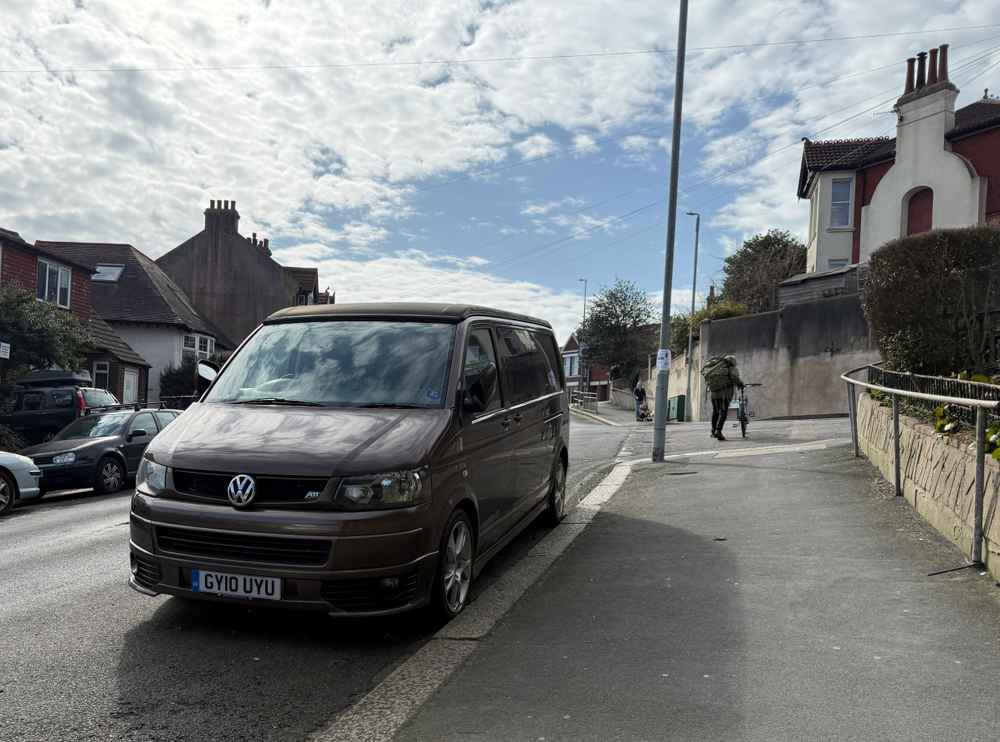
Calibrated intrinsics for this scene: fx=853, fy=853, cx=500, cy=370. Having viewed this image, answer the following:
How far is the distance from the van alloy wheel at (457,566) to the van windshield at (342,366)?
2.62 ft

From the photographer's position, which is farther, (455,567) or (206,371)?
(206,371)

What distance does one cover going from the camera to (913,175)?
31.1m

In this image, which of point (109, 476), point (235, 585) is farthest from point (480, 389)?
point (109, 476)

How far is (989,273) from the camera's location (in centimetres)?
1020

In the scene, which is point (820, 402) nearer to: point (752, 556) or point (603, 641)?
point (752, 556)

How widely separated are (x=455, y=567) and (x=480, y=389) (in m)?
1.20

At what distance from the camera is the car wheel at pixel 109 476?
1379 centimetres

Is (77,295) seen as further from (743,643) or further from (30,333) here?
(743,643)

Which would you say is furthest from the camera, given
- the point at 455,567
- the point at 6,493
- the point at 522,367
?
the point at 6,493

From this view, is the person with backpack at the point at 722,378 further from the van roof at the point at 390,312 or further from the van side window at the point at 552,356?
the van roof at the point at 390,312

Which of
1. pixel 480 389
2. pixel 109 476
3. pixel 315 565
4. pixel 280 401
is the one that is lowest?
pixel 109 476

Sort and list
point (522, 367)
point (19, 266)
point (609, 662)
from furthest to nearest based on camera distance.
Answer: point (19, 266), point (522, 367), point (609, 662)

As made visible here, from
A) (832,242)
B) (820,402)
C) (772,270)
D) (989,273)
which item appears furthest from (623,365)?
(989,273)

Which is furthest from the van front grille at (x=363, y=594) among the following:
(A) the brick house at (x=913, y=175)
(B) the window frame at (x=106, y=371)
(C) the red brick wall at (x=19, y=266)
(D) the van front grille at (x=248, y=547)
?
(B) the window frame at (x=106, y=371)
